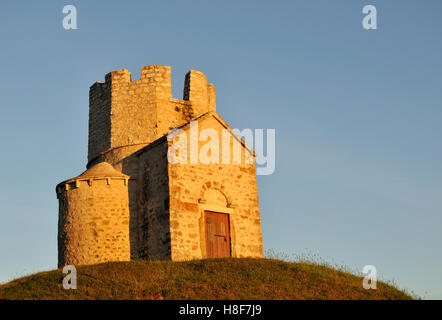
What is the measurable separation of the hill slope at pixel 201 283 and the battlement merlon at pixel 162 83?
31.5 feet

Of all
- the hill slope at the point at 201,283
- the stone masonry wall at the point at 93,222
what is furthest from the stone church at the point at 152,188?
the hill slope at the point at 201,283

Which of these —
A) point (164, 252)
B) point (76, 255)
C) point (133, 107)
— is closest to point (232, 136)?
point (133, 107)

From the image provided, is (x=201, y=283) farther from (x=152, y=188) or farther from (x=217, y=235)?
(x=152, y=188)

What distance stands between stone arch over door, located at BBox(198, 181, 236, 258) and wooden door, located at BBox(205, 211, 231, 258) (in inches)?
6.3

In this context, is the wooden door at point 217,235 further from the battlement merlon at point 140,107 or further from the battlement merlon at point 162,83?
the battlement merlon at point 162,83

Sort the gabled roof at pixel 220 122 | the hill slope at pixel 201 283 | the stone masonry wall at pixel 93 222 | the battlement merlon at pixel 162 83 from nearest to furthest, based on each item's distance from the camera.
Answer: the hill slope at pixel 201 283 → the stone masonry wall at pixel 93 222 → the gabled roof at pixel 220 122 → the battlement merlon at pixel 162 83

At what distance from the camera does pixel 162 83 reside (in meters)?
26.7

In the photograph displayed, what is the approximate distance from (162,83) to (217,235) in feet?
26.4

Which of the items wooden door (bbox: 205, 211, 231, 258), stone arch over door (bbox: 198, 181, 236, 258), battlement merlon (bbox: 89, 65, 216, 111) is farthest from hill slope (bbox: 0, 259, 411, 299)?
battlement merlon (bbox: 89, 65, 216, 111)

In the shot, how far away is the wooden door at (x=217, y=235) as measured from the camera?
23.4 m

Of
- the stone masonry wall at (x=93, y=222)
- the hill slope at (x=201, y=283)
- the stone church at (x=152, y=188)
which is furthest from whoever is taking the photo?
the stone church at (x=152, y=188)

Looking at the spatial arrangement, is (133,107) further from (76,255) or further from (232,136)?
(76,255)

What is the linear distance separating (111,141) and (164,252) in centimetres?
685

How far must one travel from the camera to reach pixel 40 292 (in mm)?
16781
